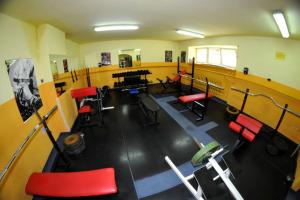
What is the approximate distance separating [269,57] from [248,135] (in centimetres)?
239

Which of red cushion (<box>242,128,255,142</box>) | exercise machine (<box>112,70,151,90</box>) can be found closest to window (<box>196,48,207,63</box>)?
exercise machine (<box>112,70,151,90</box>)

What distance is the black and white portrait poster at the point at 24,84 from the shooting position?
2.16 meters

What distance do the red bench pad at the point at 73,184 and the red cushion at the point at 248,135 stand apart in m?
2.87

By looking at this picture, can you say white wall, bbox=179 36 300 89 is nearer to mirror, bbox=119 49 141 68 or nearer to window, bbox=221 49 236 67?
window, bbox=221 49 236 67

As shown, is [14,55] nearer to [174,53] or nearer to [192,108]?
[192,108]

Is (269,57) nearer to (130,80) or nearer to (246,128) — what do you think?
(246,128)

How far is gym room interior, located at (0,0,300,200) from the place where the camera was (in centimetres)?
188

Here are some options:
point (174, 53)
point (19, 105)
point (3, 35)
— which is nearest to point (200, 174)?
point (19, 105)

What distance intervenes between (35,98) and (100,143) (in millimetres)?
1691

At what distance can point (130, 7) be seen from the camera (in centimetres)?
214

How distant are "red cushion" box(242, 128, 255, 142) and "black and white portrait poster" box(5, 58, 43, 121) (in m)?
4.27

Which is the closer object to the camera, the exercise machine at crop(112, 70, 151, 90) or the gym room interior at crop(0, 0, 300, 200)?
the gym room interior at crop(0, 0, 300, 200)

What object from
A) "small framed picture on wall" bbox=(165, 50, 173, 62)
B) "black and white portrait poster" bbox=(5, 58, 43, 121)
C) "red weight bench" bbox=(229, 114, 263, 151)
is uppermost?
"small framed picture on wall" bbox=(165, 50, 173, 62)

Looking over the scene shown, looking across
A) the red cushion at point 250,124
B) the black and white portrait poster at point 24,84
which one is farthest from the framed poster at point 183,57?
the black and white portrait poster at point 24,84
